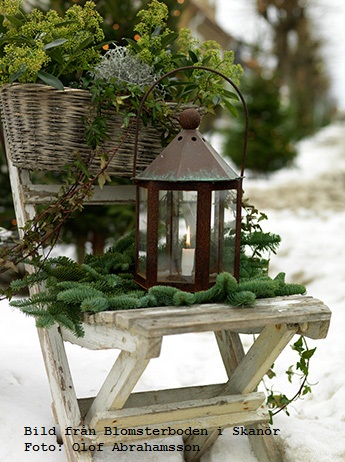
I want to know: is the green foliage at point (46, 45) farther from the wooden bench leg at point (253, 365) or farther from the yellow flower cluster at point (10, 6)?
the wooden bench leg at point (253, 365)

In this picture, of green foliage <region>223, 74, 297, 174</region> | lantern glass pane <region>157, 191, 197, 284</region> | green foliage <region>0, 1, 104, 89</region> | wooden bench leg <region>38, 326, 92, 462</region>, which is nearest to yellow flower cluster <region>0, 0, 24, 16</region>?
green foliage <region>0, 1, 104, 89</region>

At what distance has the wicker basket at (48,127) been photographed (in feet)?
7.03

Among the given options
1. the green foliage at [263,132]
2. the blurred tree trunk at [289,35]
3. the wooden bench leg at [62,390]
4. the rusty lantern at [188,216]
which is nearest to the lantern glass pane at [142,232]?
the rusty lantern at [188,216]

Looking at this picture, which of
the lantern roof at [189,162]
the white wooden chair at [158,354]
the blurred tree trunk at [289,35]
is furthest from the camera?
the blurred tree trunk at [289,35]

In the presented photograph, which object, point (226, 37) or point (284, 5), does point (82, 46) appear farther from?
point (284, 5)

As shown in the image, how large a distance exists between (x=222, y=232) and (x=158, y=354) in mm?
478

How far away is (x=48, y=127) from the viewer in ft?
7.14

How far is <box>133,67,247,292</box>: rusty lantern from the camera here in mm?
1934

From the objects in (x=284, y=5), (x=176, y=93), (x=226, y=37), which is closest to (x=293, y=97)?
(x=284, y=5)

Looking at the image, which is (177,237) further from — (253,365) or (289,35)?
(289,35)

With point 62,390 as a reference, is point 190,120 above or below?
above

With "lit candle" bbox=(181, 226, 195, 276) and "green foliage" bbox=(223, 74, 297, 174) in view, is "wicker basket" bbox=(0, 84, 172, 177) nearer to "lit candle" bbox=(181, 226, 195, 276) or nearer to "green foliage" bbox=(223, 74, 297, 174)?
"lit candle" bbox=(181, 226, 195, 276)

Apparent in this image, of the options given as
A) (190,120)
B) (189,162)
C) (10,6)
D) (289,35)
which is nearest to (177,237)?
(189,162)

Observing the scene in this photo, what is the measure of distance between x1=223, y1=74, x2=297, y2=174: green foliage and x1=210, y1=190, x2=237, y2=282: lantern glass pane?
892 centimetres
